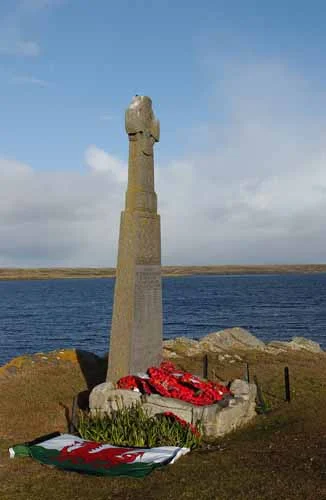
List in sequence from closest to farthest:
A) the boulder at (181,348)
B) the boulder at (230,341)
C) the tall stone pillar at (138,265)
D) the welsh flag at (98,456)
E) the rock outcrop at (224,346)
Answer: the welsh flag at (98,456)
the tall stone pillar at (138,265)
the boulder at (181,348)
the rock outcrop at (224,346)
the boulder at (230,341)

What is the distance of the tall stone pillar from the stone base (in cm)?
107

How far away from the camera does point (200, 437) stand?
1005cm

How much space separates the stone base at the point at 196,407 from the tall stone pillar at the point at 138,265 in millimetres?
1069

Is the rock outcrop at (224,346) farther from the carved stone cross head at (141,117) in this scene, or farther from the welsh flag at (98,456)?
the welsh flag at (98,456)

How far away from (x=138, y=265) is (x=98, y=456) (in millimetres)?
5071

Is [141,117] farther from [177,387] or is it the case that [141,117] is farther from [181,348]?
[181,348]

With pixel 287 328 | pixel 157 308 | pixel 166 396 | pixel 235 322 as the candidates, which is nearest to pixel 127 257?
pixel 157 308

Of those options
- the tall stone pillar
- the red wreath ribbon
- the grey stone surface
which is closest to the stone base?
the grey stone surface

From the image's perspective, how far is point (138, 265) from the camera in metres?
12.8

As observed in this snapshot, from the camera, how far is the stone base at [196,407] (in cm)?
1051

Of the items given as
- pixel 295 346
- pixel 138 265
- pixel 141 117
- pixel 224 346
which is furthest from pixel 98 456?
pixel 295 346

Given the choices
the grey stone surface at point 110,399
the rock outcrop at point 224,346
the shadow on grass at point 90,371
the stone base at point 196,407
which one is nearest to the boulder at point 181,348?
the rock outcrop at point 224,346

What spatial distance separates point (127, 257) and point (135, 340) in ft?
6.39

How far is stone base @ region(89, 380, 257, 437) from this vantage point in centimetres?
1051
